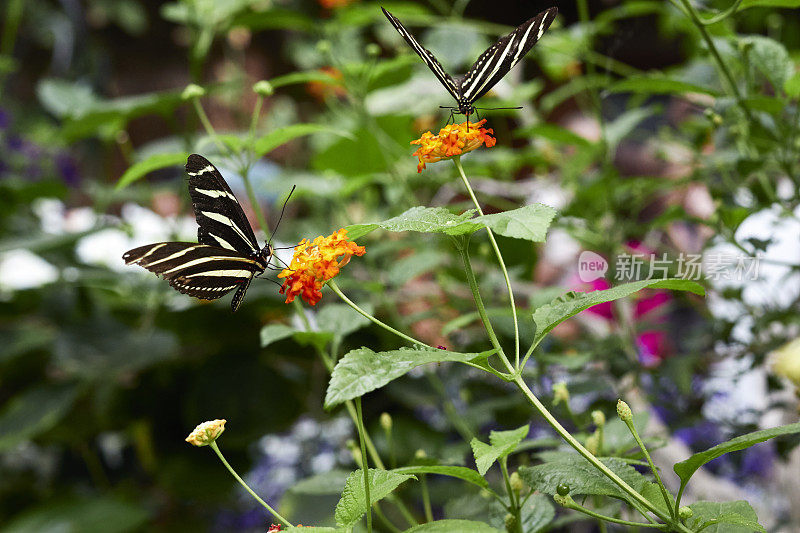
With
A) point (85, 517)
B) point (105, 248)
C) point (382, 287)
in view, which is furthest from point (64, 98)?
point (382, 287)

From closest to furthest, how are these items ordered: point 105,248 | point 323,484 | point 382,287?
point 323,484 → point 382,287 → point 105,248

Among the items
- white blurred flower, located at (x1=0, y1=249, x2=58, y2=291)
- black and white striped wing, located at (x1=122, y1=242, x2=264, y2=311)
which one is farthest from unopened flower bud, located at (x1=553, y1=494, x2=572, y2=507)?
white blurred flower, located at (x1=0, y1=249, x2=58, y2=291)

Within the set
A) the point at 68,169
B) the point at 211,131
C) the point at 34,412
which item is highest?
the point at 211,131

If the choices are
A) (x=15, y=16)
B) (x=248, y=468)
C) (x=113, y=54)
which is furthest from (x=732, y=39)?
(x=113, y=54)

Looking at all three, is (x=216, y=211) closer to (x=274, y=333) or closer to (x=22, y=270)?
(x=274, y=333)

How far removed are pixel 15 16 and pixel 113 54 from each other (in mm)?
1633

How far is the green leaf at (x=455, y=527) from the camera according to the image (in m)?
0.41

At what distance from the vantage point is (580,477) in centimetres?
43

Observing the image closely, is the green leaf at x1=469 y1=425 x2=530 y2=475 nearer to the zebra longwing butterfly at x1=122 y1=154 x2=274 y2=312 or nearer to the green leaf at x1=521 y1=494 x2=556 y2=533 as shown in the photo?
the green leaf at x1=521 y1=494 x2=556 y2=533

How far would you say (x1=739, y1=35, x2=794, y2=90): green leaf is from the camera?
69 cm

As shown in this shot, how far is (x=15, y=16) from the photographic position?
1450 millimetres

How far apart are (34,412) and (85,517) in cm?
21

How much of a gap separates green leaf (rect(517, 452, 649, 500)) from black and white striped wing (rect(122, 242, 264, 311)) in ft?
1.01

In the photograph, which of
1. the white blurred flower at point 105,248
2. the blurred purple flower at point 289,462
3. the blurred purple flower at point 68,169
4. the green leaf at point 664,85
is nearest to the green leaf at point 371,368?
the green leaf at point 664,85
